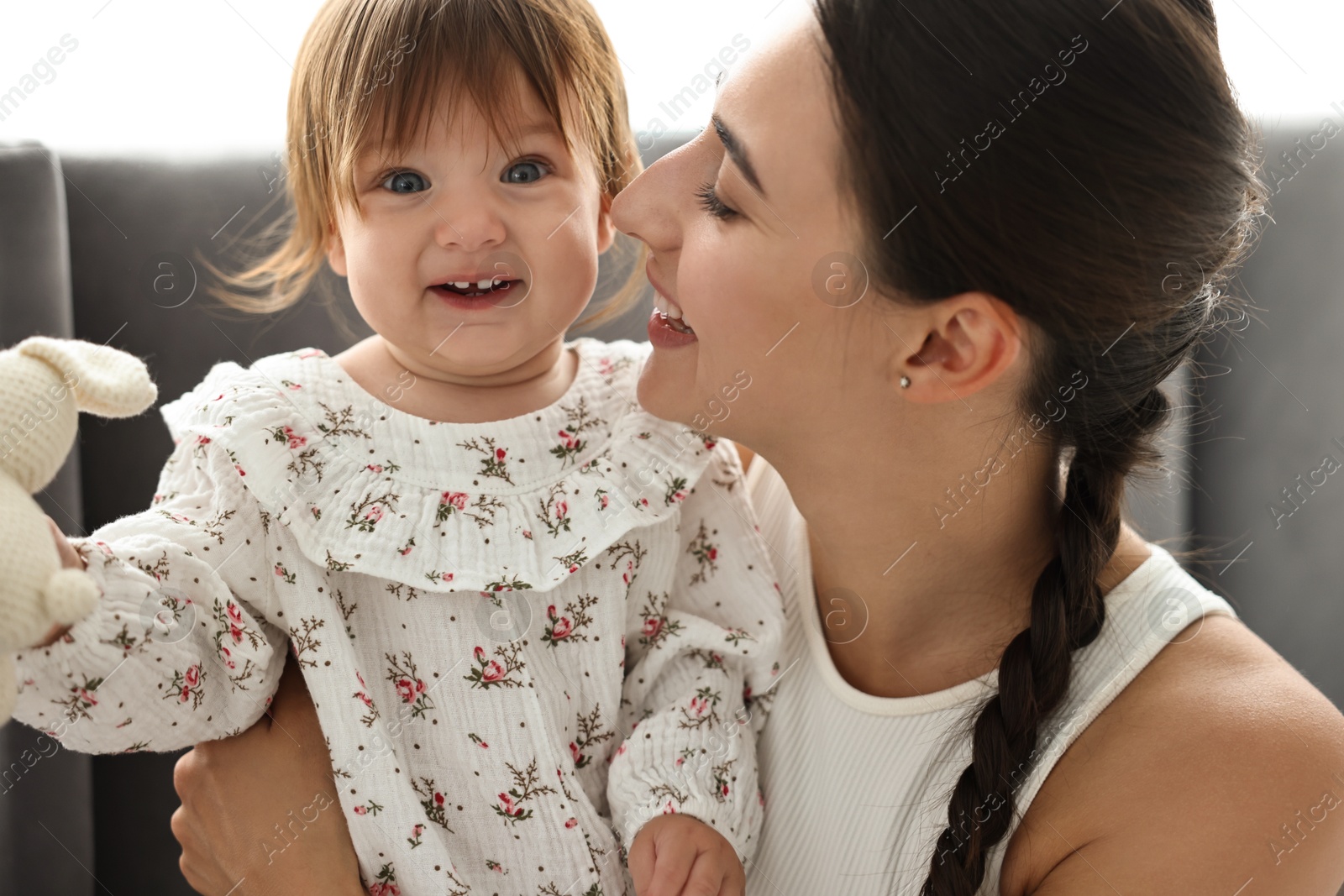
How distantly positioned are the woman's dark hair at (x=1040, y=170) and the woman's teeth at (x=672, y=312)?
0.79ft

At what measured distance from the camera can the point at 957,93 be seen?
826 mm

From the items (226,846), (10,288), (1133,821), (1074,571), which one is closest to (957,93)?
(1074,571)

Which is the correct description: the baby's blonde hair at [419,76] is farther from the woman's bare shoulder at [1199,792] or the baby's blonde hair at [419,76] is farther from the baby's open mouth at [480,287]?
the woman's bare shoulder at [1199,792]

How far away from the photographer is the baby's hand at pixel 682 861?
99 cm

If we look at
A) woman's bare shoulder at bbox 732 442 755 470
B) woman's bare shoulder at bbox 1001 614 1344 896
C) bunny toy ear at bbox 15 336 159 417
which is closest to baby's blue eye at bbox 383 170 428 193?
bunny toy ear at bbox 15 336 159 417

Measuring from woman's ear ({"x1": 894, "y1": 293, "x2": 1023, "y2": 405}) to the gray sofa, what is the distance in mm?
329

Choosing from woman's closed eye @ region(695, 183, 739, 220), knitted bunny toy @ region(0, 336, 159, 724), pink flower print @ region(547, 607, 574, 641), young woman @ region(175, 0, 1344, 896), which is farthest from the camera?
pink flower print @ region(547, 607, 574, 641)

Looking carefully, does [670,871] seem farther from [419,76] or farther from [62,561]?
[419,76]

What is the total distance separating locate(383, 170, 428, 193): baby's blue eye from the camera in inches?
40.5

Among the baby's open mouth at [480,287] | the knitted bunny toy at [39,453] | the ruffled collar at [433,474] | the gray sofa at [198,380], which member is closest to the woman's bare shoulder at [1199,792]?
the gray sofa at [198,380]

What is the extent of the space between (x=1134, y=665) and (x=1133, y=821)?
0.15 metres

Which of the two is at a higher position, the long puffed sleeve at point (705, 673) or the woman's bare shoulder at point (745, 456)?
the woman's bare shoulder at point (745, 456)

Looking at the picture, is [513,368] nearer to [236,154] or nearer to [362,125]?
[362,125]

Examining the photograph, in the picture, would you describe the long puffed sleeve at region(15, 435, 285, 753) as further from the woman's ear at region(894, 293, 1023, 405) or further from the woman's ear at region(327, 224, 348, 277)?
the woman's ear at region(894, 293, 1023, 405)
